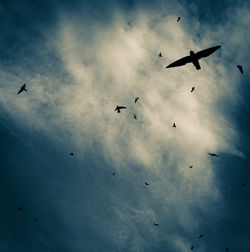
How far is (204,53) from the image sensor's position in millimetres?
11258

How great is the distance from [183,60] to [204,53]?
1.11 metres

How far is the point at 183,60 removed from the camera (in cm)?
1170
